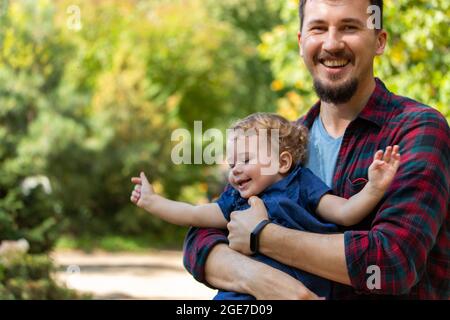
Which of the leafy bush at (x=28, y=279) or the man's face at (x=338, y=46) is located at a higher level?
the man's face at (x=338, y=46)

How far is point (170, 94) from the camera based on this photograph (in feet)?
73.6

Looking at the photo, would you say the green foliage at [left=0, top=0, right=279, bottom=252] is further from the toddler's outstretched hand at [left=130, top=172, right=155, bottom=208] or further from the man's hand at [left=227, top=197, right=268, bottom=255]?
the man's hand at [left=227, top=197, right=268, bottom=255]

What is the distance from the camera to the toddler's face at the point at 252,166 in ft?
9.18

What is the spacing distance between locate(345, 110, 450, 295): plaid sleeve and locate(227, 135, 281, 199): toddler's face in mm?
428

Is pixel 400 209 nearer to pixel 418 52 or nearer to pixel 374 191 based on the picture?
pixel 374 191

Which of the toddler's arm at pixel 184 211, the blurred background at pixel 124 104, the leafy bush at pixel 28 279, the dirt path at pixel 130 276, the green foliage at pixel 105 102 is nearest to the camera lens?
the toddler's arm at pixel 184 211

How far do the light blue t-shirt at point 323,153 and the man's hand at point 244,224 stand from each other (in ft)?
0.82

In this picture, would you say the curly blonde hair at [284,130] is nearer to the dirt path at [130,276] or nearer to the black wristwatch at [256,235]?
the black wristwatch at [256,235]

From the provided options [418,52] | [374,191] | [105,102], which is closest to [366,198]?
[374,191]

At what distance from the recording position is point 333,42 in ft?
8.99

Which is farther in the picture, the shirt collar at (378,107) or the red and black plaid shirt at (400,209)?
the shirt collar at (378,107)

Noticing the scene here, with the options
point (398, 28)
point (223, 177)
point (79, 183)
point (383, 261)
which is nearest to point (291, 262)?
point (383, 261)

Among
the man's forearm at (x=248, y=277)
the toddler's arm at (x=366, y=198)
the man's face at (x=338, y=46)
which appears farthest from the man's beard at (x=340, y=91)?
the man's forearm at (x=248, y=277)

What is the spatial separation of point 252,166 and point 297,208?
24 centimetres
